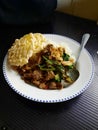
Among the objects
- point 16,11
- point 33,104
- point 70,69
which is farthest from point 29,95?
point 16,11

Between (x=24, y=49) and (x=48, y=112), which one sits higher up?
(x=24, y=49)

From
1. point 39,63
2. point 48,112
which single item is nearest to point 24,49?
point 39,63

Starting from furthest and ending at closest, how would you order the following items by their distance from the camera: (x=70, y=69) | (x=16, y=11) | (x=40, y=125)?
(x=16, y=11)
(x=70, y=69)
(x=40, y=125)

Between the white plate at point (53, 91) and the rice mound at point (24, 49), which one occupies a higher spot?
the rice mound at point (24, 49)

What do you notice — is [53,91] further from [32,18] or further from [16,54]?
[32,18]

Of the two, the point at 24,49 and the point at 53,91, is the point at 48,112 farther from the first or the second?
the point at 24,49

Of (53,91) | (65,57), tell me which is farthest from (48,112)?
(65,57)

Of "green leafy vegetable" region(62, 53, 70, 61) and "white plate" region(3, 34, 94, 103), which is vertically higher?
"green leafy vegetable" region(62, 53, 70, 61)

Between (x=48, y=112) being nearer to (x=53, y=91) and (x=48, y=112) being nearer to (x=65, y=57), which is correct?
(x=53, y=91)
